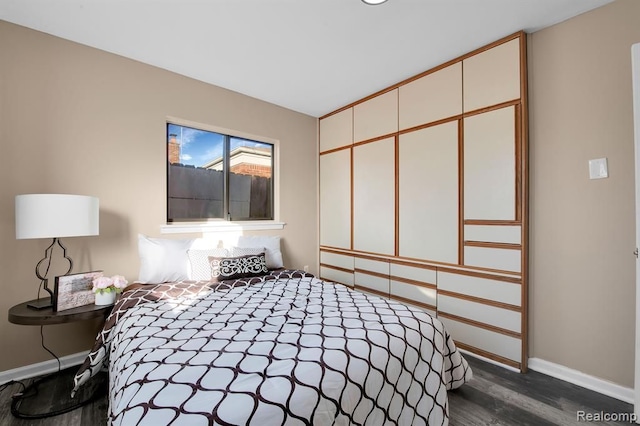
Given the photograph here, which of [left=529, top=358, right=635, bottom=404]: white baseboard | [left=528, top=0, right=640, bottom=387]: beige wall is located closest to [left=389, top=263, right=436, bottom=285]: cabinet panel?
[left=528, top=0, right=640, bottom=387]: beige wall

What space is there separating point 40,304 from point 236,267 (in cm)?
132

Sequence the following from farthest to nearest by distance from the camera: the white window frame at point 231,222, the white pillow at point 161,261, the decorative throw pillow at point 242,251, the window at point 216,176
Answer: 1. the window at point 216,176
2. the white window frame at point 231,222
3. the decorative throw pillow at point 242,251
4. the white pillow at point 161,261

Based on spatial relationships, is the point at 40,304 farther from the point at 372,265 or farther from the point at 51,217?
the point at 372,265

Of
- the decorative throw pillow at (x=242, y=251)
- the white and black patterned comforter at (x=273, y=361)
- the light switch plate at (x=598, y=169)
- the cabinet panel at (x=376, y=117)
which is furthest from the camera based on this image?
the cabinet panel at (x=376, y=117)

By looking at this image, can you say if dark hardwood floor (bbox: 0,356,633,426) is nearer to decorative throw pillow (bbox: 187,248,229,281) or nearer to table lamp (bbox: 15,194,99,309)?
table lamp (bbox: 15,194,99,309)

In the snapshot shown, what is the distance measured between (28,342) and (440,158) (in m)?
3.72

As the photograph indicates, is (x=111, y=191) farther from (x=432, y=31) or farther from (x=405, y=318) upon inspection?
(x=432, y=31)

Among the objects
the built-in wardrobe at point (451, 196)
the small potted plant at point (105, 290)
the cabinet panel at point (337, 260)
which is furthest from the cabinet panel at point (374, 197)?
the small potted plant at point (105, 290)

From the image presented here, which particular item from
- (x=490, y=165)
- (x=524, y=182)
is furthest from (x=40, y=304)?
(x=524, y=182)

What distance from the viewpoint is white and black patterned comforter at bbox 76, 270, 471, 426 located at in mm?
963

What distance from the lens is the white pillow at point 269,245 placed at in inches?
119

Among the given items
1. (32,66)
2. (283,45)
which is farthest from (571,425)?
(32,66)

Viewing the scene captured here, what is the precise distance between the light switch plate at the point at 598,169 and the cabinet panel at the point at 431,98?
3.39 feet

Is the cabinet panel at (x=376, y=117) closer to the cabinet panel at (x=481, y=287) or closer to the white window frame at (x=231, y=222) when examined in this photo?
the white window frame at (x=231, y=222)
